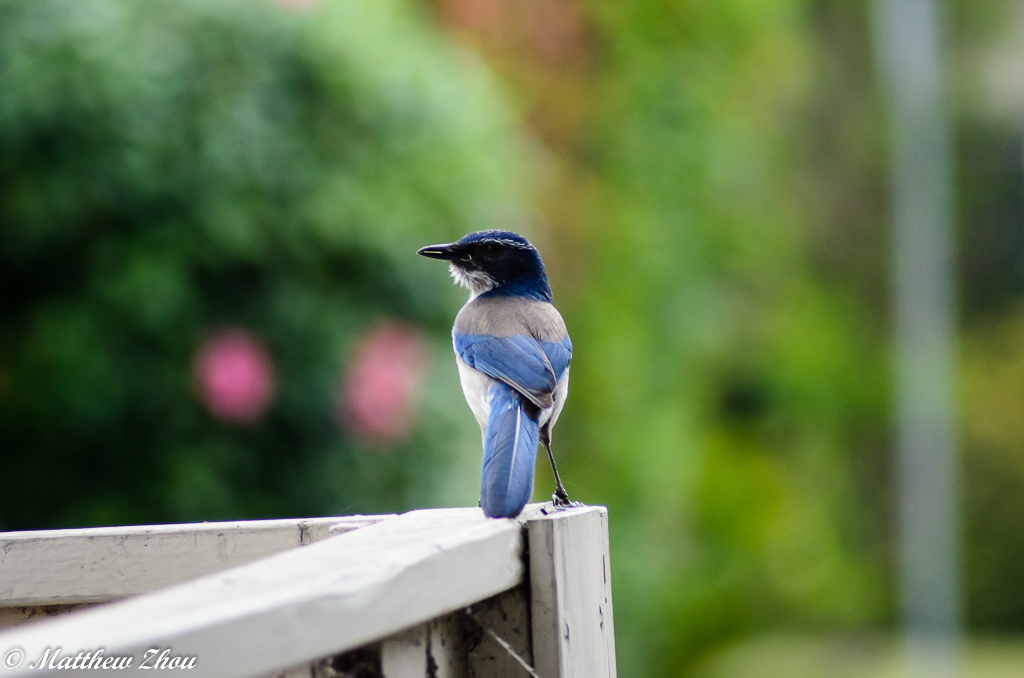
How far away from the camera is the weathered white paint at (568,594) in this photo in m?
1.60

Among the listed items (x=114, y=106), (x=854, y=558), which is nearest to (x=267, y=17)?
(x=114, y=106)

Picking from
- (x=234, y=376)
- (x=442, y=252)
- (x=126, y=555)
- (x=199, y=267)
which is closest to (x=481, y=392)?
(x=442, y=252)

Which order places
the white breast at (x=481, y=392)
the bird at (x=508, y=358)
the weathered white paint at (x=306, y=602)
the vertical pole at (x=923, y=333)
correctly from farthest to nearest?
the vertical pole at (x=923, y=333) → the white breast at (x=481, y=392) → the bird at (x=508, y=358) → the weathered white paint at (x=306, y=602)

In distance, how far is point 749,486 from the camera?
11.3 meters

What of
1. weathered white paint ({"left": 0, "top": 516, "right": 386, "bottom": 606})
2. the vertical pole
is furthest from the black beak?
the vertical pole

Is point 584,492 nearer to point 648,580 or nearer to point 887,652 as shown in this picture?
point 648,580

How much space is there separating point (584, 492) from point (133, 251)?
4945 mm

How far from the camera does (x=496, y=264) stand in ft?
11.0

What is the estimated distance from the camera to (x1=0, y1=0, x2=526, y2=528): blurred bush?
376 centimetres

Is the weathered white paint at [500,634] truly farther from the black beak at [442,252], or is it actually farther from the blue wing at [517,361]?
the black beak at [442,252]

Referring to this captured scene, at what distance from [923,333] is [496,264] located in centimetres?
946

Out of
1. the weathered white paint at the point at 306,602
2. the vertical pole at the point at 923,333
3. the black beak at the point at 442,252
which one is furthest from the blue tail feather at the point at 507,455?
the vertical pole at the point at 923,333

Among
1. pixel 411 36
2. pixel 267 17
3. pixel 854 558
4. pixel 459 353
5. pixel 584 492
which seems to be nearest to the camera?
pixel 459 353

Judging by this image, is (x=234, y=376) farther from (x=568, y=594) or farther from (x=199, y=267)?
(x=568, y=594)
